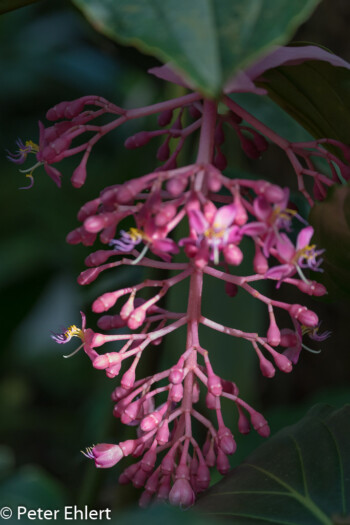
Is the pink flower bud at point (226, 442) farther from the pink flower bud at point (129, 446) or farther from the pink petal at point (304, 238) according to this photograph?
the pink petal at point (304, 238)

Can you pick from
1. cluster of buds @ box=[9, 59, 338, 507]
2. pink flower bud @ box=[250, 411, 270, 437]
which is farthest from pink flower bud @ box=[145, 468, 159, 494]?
pink flower bud @ box=[250, 411, 270, 437]

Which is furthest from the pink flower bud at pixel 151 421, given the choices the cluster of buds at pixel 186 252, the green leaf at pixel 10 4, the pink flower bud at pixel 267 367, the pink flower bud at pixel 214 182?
the green leaf at pixel 10 4

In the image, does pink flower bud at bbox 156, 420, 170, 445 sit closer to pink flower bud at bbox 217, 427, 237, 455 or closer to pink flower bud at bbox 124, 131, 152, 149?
pink flower bud at bbox 217, 427, 237, 455

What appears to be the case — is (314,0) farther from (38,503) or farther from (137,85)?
(137,85)

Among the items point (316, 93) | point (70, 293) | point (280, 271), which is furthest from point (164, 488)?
point (70, 293)

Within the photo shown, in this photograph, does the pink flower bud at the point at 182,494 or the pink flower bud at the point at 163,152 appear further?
the pink flower bud at the point at 163,152

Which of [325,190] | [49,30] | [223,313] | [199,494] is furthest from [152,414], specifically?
[49,30]

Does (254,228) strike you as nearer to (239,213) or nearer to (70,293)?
(239,213)
